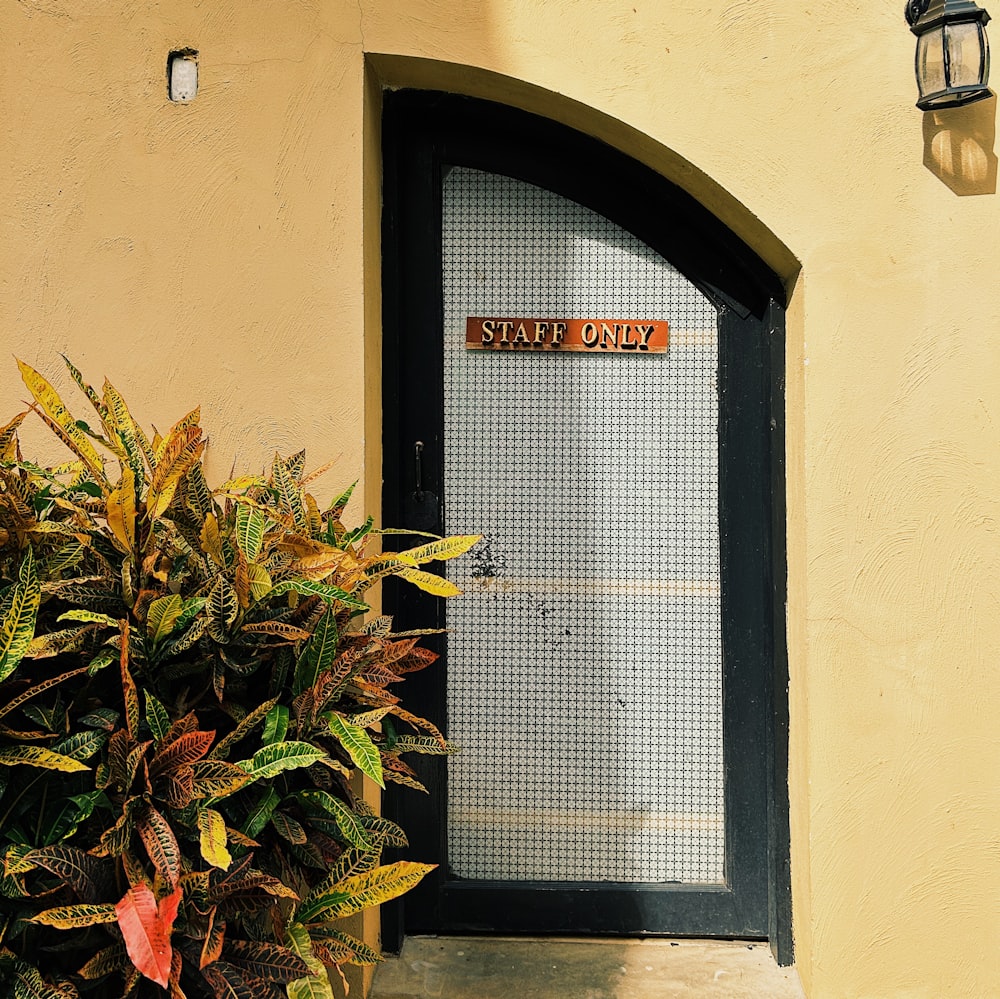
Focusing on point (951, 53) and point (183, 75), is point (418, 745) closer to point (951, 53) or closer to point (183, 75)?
point (183, 75)

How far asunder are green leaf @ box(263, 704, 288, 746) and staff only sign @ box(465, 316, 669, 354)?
1.34 meters

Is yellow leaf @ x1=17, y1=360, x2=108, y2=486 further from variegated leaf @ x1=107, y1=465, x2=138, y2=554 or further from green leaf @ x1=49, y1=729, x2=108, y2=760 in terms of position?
green leaf @ x1=49, y1=729, x2=108, y2=760

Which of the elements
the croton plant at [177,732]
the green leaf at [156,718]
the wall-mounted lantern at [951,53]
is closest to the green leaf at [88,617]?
the croton plant at [177,732]

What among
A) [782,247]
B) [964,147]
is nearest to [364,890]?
[782,247]

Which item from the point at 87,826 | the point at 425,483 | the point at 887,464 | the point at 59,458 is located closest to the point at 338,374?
the point at 425,483

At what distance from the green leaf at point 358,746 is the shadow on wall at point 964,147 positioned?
1.99 m

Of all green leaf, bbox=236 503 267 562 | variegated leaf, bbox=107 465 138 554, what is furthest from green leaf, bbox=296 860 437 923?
variegated leaf, bbox=107 465 138 554

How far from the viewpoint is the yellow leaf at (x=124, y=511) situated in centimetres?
168

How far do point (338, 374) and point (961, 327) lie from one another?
1612 millimetres

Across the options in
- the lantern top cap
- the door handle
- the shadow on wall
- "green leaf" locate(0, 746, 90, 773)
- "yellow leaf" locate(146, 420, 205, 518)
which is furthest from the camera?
the door handle

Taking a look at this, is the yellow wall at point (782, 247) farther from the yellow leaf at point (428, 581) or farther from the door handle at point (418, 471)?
the yellow leaf at point (428, 581)

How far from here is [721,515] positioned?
8.96 ft

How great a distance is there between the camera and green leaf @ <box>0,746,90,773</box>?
152 cm

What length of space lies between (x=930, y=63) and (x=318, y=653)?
6.67ft
